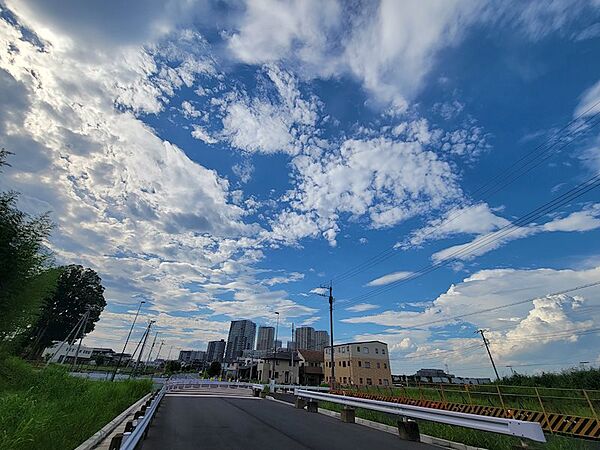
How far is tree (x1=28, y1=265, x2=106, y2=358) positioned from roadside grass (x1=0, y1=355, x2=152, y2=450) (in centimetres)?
4403

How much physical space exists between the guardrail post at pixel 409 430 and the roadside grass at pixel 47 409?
7.16 metres

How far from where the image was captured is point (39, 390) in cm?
1095

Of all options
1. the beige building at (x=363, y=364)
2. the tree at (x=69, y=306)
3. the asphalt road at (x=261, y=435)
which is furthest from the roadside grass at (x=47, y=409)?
the beige building at (x=363, y=364)

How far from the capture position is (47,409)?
6.65m

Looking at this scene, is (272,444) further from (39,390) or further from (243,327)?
(243,327)

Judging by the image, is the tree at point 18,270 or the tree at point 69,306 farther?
the tree at point 69,306

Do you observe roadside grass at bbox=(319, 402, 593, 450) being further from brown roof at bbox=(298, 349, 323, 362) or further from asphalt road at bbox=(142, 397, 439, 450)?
brown roof at bbox=(298, 349, 323, 362)

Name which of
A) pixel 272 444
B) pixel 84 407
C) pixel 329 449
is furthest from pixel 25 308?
pixel 329 449

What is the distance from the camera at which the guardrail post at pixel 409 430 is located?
26.3 ft

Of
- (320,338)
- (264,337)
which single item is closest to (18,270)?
(320,338)

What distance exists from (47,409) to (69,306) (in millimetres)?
58533

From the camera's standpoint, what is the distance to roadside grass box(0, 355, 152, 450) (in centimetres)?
476

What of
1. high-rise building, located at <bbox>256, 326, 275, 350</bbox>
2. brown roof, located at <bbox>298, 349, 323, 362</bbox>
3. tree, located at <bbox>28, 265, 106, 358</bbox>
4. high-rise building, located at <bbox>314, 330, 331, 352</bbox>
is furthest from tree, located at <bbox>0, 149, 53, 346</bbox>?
high-rise building, located at <bbox>256, 326, 275, 350</bbox>

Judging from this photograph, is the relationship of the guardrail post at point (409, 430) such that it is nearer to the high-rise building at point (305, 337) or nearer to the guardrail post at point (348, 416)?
the guardrail post at point (348, 416)
